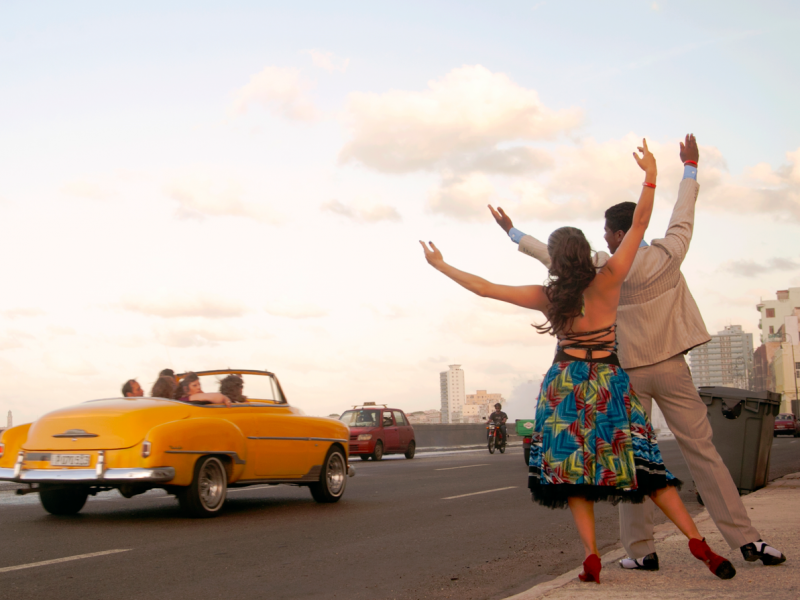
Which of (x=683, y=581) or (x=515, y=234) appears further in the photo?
(x=515, y=234)

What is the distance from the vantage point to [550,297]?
15.7 feet

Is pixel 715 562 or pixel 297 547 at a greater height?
pixel 715 562

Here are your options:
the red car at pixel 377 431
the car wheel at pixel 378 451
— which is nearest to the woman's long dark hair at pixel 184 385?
the red car at pixel 377 431

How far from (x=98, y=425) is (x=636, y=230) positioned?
221 inches

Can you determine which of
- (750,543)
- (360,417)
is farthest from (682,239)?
(360,417)

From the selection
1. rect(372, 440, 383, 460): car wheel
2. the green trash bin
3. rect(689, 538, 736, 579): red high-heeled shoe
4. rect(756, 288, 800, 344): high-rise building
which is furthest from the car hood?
rect(756, 288, 800, 344): high-rise building

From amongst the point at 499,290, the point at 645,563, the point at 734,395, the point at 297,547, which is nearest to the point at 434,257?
the point at 499,290

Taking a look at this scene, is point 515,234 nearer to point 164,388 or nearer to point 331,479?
point 164,388

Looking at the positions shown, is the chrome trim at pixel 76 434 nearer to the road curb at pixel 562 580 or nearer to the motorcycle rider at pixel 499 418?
the road curb at pixel 562 580

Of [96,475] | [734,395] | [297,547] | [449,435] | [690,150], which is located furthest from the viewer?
[449,435]

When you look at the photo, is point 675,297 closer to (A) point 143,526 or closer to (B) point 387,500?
→ (A) point 143,526

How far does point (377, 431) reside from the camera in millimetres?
25781

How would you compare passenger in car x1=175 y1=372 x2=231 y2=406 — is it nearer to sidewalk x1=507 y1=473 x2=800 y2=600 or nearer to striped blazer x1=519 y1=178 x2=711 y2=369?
sidewalk x1=507 y1=473 x2=800 y2=600

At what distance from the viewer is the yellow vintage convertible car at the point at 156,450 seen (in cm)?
820
